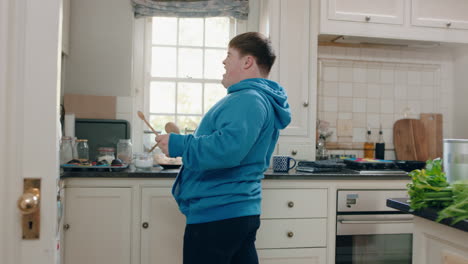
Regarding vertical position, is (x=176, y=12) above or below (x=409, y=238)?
above

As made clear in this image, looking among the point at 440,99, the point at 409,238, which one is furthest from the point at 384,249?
the point at 440,99

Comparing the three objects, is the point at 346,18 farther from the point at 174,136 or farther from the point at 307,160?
the point at 174,136

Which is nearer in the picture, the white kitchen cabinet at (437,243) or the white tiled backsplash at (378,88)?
the white kitchen cabinet at (437,243)

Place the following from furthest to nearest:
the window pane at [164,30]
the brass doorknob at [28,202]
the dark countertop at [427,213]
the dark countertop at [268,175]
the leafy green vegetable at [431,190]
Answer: the window pane at [164,30] → the dark countertop at [268,175] → the leafy green vegetable at [431,190] → the dark countertop at [427,213] → the brass doorknob at [28,202]

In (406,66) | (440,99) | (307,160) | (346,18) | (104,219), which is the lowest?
(104,219)

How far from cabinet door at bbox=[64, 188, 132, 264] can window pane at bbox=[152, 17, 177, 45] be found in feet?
4.19

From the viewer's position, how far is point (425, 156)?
3129mm

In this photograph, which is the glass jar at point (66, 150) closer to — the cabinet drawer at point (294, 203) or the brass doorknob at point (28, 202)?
the cabinet drawer at point (294, 203)

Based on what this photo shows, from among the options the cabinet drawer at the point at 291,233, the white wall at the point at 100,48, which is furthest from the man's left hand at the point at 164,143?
the white wall at the point at 100,48

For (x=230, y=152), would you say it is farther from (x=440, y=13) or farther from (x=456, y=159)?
(x=440, y=13)

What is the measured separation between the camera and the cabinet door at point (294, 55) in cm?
284

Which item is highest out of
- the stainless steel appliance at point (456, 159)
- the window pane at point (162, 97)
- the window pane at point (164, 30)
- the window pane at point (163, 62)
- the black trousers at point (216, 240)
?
the window pane at point (164, 30)

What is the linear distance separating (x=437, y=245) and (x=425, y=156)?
5.95ft

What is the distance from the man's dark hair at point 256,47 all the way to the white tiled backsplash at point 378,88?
158cm
